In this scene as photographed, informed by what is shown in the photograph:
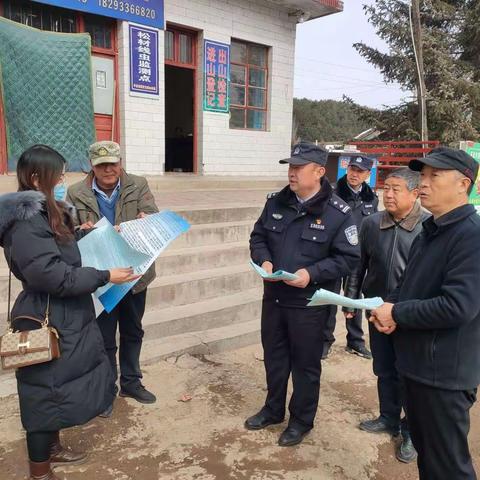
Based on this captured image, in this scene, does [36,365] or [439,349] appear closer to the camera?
[439,349]

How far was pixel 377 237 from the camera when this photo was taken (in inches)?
116

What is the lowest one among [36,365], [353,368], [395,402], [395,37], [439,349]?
[353,368]

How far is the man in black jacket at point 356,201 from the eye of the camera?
156 inches

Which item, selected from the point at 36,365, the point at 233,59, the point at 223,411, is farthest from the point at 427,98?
the point at 36,365

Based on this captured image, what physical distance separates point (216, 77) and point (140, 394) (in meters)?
7.68

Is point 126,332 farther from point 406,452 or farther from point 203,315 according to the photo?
point 406,452

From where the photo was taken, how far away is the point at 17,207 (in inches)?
73.6

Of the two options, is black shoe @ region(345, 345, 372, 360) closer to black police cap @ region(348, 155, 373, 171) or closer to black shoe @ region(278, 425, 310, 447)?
black shoe @ region(278, 425, 310, 447)

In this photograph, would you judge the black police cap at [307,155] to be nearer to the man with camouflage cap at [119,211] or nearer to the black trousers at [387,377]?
the man with camouflage cap at [119,211]

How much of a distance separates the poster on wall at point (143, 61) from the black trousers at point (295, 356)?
6511mm

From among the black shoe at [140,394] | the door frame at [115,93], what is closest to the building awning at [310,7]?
the door frame at [115,93]

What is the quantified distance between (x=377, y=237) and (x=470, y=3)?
741 inches

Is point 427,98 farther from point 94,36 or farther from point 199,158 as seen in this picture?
point 94,36

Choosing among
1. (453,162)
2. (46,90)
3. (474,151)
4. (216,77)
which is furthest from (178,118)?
(453,162)
